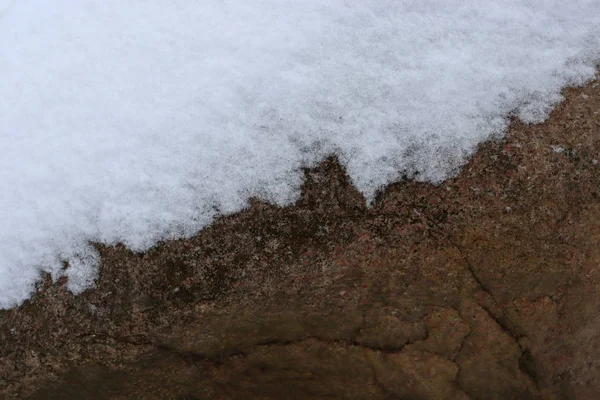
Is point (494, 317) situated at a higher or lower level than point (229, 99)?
lower

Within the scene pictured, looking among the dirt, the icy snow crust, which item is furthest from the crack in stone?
the icy snow crust

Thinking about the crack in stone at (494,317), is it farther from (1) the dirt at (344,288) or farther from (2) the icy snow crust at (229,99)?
(2) the icy snow crust at (229,99)

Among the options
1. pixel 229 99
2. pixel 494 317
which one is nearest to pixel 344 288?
pixel 494 317

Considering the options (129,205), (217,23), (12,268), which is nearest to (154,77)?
(217,23)

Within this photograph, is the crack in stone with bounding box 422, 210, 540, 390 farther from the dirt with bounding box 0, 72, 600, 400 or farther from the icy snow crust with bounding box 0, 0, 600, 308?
the icy snow crust with bounding box 0, 0, 600, 308

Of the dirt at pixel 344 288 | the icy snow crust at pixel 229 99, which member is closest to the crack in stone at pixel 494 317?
the dirt at pixel 344 288

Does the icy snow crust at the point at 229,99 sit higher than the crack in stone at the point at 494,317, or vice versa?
the icy snow crust at the point at 229,99

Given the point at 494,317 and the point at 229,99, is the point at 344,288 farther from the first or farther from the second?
the point at 229,99
